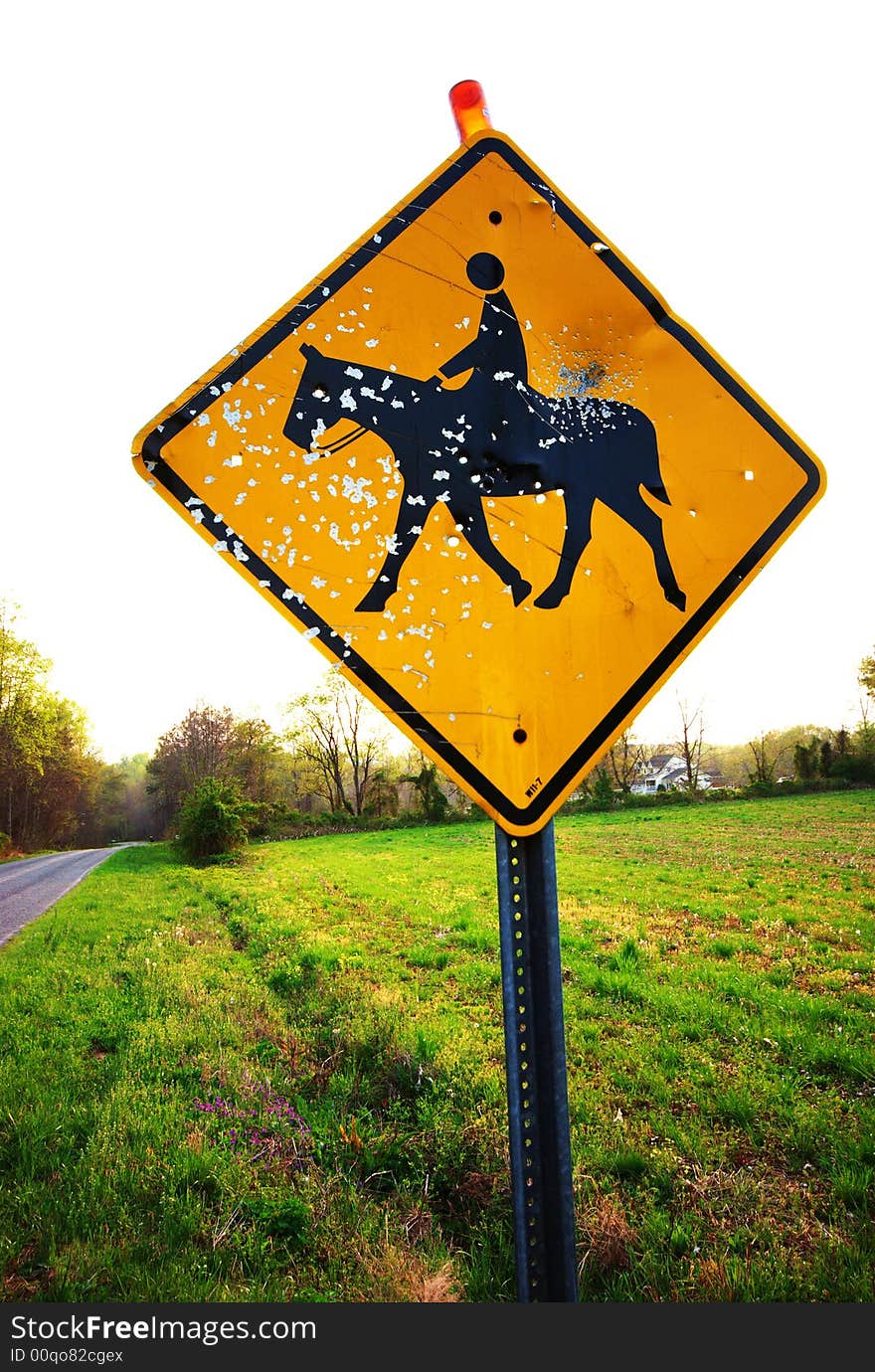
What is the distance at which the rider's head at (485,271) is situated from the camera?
1300mm

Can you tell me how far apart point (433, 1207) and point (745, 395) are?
2.92 meters

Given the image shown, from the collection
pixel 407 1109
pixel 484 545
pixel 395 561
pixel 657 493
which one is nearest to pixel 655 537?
pixel 657 493

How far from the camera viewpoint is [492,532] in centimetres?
121

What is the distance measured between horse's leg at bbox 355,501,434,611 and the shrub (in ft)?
27.1

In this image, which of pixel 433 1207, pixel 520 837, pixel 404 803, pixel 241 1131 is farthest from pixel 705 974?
pixel 404 803

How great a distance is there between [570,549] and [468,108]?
112cm

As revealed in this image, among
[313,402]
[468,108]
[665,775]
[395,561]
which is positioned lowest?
[665,775]

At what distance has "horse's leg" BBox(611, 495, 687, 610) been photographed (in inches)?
48.5

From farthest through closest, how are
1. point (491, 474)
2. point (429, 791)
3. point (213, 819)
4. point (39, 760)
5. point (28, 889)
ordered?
1. point (39, 760)
2. point (28, 889)
3. point (429, 791)
4. point (213, 819)
5. point (491, 474)

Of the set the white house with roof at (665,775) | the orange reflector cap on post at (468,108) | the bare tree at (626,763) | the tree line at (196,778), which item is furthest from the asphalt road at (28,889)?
the white house with roof at (665,775)

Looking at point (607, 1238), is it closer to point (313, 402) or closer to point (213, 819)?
point (313, 402)

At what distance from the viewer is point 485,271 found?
1308 millimetres

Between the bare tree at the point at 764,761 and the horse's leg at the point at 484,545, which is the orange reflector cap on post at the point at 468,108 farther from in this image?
the bare tree at the point at 764,761

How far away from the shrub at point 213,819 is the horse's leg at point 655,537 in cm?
846
